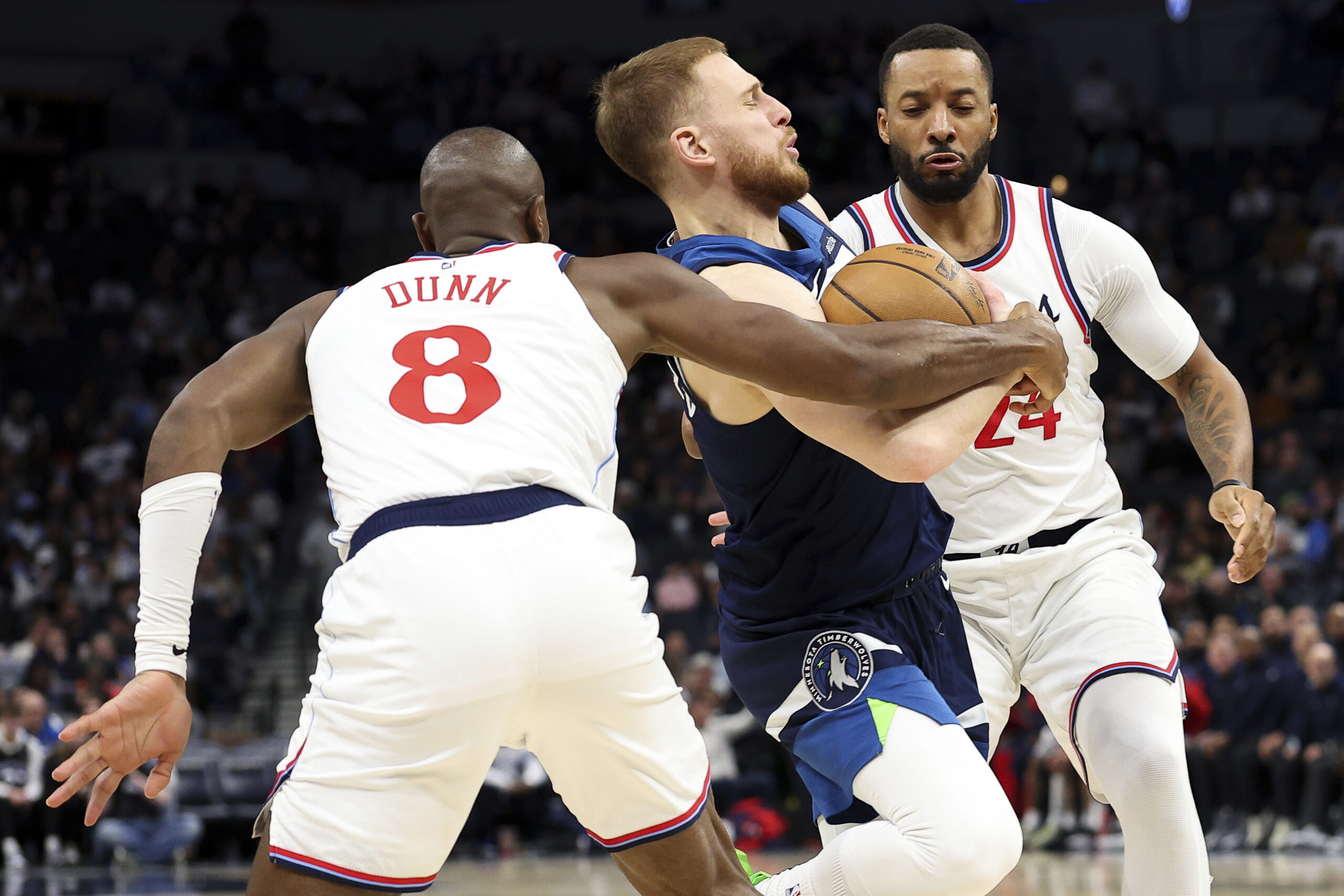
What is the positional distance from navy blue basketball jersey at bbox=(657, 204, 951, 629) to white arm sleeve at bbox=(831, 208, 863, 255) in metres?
0.73

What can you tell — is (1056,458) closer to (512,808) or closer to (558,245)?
(512,808)

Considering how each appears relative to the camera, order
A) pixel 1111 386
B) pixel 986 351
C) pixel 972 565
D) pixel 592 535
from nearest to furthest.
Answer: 1. pixel 592 535
2. pixel 986 351
3. pixel 972 565
4. pixel 1111 386

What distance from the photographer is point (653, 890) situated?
3.35 meters

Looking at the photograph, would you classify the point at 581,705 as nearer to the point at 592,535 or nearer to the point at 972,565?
the point at 592,535

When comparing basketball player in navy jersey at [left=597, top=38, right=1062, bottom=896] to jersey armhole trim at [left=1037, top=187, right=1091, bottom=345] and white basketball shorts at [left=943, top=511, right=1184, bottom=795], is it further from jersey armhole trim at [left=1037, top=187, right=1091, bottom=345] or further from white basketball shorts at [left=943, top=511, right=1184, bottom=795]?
jersey armhole trim at [left=1037, top=187, right=1091, bottom=345]

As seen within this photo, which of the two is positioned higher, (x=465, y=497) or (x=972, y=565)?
(x=465, y=497)

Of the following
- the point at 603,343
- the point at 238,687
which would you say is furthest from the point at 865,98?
the point at 603,343

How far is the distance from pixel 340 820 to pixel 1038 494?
2.53 m

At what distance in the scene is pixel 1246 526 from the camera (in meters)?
4.46

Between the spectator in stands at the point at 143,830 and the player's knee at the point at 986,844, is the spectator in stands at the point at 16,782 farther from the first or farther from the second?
the player's knee at the point at 986,844

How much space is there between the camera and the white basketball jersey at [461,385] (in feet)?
10.5

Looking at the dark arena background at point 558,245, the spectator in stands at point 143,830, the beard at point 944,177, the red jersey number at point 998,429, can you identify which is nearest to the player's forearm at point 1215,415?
the red jersey number at point 998,429

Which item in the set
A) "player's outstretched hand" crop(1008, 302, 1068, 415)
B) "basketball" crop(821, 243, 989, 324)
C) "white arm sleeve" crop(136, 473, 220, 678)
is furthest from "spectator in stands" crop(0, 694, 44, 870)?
"player's outstretched hand" crop(1008, 302, 1068, 415)

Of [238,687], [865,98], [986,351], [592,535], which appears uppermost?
[865,98]
